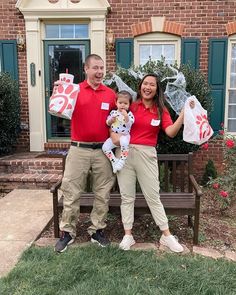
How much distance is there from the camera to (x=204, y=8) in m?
6.31

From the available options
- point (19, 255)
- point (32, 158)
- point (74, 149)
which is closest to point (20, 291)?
point (19, 255)

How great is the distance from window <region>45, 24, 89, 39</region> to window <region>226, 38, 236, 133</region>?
289cm

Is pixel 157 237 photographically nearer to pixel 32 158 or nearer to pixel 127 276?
pixel 127 276

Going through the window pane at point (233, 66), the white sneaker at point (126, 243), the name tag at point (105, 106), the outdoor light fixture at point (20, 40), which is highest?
the outdoor light fixture at point (20, 40)

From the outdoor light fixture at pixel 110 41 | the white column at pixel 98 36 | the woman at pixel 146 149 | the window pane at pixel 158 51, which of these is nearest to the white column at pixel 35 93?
the white column at pixel 98 36

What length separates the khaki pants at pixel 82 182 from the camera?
3162 millimetres

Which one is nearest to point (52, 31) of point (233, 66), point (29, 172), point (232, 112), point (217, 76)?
point (29, 172)

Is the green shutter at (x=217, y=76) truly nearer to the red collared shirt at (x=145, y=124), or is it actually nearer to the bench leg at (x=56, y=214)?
the red collared shirt at (x=145, y=124)

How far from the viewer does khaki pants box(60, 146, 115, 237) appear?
3162 mm

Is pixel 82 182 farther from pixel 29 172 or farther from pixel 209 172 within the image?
pixel 209 172

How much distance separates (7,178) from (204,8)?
483 centimetres

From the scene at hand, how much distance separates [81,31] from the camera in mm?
6559

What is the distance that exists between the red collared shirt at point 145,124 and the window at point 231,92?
4.03 m

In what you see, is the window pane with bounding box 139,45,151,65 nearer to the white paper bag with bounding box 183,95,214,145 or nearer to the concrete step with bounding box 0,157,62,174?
the concrete step with bounding box 0,157,62,174
